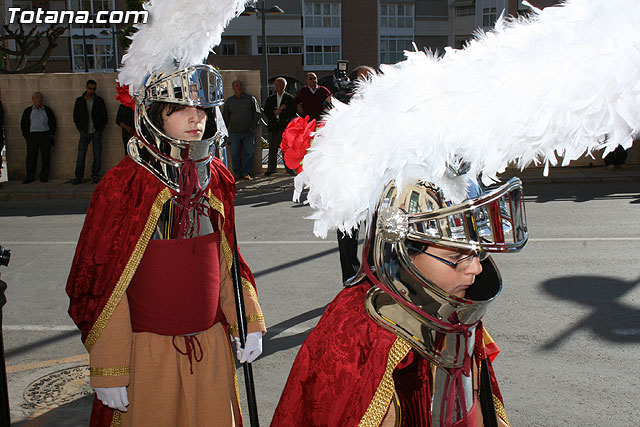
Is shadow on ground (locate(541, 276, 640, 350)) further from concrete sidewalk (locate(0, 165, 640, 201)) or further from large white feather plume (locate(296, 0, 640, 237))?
concrete sidewalk (locate(0, 165, 640, 201))

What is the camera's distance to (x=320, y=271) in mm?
6746

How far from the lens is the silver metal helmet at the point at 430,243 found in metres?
1.86

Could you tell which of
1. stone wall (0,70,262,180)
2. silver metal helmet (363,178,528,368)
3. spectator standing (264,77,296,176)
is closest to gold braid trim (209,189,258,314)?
silver metal helmet (363,178,528,368)

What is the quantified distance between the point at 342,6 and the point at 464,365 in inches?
1871

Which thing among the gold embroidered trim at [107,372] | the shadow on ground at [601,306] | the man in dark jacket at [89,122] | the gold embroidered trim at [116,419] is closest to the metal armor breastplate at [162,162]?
the gold embroidered trim at [107,372]

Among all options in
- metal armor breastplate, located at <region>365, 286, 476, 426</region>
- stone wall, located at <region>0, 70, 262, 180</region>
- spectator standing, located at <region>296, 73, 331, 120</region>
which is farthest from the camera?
stone wall, located at <region>0, 70, 262, 180</region>

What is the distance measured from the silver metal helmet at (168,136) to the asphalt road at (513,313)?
1.77m

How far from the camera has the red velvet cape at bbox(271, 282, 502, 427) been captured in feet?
6.13

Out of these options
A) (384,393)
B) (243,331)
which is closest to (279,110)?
(243,331)

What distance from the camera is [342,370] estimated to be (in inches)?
74.9

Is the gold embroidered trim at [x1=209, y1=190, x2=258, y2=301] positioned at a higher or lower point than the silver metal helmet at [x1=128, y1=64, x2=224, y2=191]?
lower

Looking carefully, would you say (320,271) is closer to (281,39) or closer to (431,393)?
(431,393)

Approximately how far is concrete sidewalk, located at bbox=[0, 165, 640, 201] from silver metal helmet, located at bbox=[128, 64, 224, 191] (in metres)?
8.89

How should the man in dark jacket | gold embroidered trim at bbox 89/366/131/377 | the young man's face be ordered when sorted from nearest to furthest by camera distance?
gold embroidered trim at bbox 89/366/131/377 → the man in dark jacket → the young man's face
